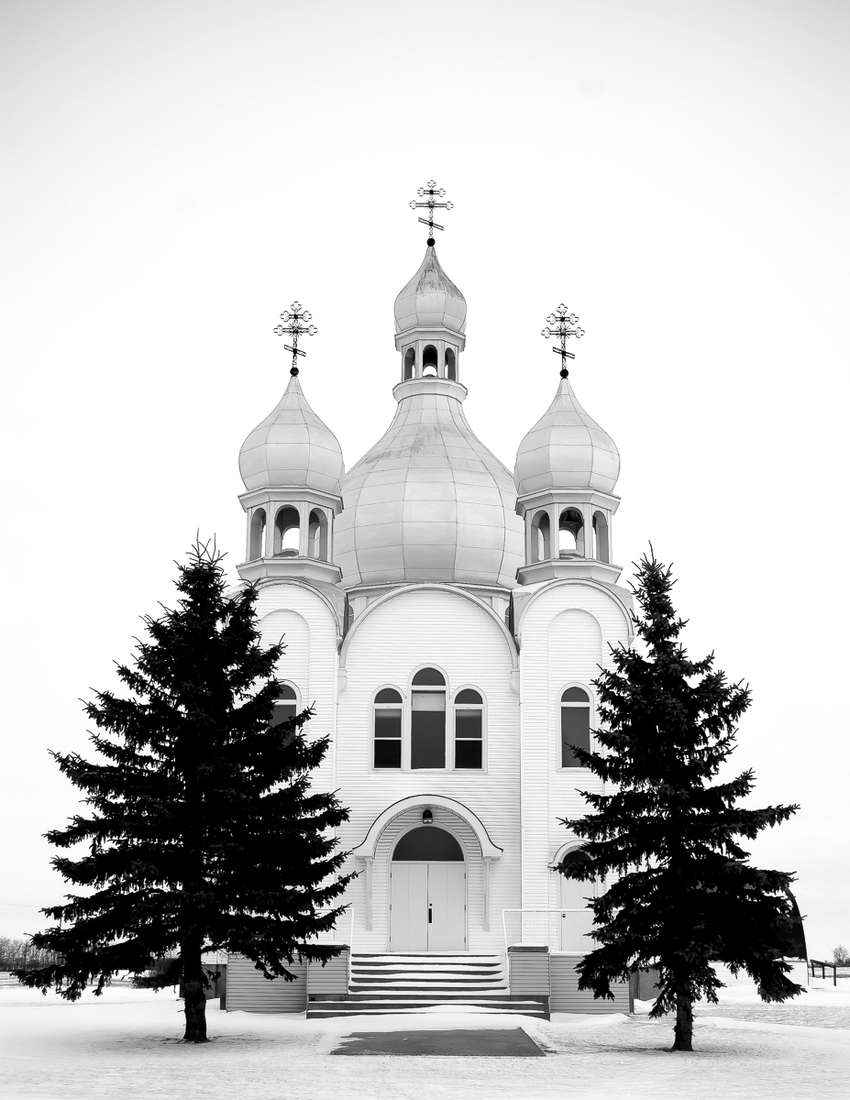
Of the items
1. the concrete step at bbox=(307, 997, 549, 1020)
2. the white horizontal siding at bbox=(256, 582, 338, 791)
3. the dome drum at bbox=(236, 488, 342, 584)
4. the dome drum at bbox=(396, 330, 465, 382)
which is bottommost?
the concrete step at bbox=(307, 997, 549, 1020)

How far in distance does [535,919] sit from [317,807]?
29.7ft

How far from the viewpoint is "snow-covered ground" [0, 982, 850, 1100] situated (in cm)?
1273

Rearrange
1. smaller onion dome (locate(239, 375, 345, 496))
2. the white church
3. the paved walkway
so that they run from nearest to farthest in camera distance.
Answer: the paved walkway → the white church → smaller onion dome (locate(239, 375, 345, 496))

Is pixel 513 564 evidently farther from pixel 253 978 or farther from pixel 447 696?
pixel 253 978

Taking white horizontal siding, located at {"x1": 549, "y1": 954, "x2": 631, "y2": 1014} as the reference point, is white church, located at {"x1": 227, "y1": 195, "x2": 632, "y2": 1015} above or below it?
above

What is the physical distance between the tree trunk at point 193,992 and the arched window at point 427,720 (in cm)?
1064

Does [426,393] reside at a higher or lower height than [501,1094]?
higher

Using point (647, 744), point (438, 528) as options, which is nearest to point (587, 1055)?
point (647, 744)

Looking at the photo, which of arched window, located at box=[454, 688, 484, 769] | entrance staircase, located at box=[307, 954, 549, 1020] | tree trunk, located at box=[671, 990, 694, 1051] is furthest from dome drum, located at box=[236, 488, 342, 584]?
tree trunk, located at box=[671, 990, 694, 1051]

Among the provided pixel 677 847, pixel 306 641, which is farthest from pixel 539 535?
pixel 677 847

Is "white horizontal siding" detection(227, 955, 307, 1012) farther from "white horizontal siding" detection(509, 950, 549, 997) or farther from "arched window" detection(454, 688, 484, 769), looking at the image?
"arched window" detection(454, 688, 484, 769)

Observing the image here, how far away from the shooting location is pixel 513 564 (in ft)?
110

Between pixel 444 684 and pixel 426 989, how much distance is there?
22.7 feet

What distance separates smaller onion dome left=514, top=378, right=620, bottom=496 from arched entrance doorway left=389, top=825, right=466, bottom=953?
900cm
